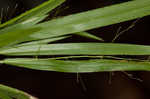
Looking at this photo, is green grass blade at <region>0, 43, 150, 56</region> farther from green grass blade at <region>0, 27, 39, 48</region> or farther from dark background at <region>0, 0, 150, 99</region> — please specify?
dark background at <region>0, 0, 150, 99</region>

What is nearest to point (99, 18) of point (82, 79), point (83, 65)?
point (83, 65)

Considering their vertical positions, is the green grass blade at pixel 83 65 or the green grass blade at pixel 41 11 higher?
the green grass blade at pixel 41 11

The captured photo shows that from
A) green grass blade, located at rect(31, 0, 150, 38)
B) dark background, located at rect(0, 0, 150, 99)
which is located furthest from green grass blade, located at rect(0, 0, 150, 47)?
dark background, located at rect(0, 0, 150, 99)

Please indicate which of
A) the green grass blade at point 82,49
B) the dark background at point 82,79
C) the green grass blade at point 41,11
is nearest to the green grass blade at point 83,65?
the green grass blade at point 82,49

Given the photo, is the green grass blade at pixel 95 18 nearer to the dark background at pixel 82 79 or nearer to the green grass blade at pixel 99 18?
the green grass blade at pixel 99 18

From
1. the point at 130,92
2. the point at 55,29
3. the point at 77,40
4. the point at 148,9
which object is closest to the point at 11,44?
the point at 55,29

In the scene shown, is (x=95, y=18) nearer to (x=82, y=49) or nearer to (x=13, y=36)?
(x=82, y=49)
